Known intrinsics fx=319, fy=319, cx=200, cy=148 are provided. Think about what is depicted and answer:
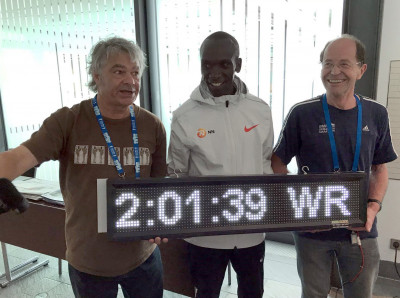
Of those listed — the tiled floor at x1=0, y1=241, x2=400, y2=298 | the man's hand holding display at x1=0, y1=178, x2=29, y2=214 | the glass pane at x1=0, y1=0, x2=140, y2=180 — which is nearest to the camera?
the man's hand holding display at x1=0, y1=178, x2=29, y2=214

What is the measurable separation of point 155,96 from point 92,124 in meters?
2.13

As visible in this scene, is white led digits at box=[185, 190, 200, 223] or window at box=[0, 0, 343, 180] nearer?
white led digits at box=[185, 190, 200, 223]

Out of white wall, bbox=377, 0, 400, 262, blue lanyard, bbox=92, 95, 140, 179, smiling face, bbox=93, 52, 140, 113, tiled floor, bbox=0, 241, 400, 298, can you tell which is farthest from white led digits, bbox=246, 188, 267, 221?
white wall, bbox=377, 0, 400, 262

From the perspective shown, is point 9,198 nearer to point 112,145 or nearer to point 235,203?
point 112,145

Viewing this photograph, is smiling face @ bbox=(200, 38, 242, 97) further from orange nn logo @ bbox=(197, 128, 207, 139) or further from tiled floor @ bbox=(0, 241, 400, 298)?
tiled floor @ bbox=(0, 241, 400, 298)

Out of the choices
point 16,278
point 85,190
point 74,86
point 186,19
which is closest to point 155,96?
point 186,19

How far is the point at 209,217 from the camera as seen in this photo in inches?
42.7

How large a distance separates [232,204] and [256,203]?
8 centimetres

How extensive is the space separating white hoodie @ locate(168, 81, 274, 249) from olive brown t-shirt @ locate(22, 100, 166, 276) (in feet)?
0.63

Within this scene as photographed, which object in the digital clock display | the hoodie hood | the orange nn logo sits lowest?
the digital clock display

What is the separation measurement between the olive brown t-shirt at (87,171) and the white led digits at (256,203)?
42 cm

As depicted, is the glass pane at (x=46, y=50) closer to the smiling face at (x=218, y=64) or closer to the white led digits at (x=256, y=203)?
the smiling face at (x=218, y=64)

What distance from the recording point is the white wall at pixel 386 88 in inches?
82.0

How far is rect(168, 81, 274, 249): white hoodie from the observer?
1229mm
